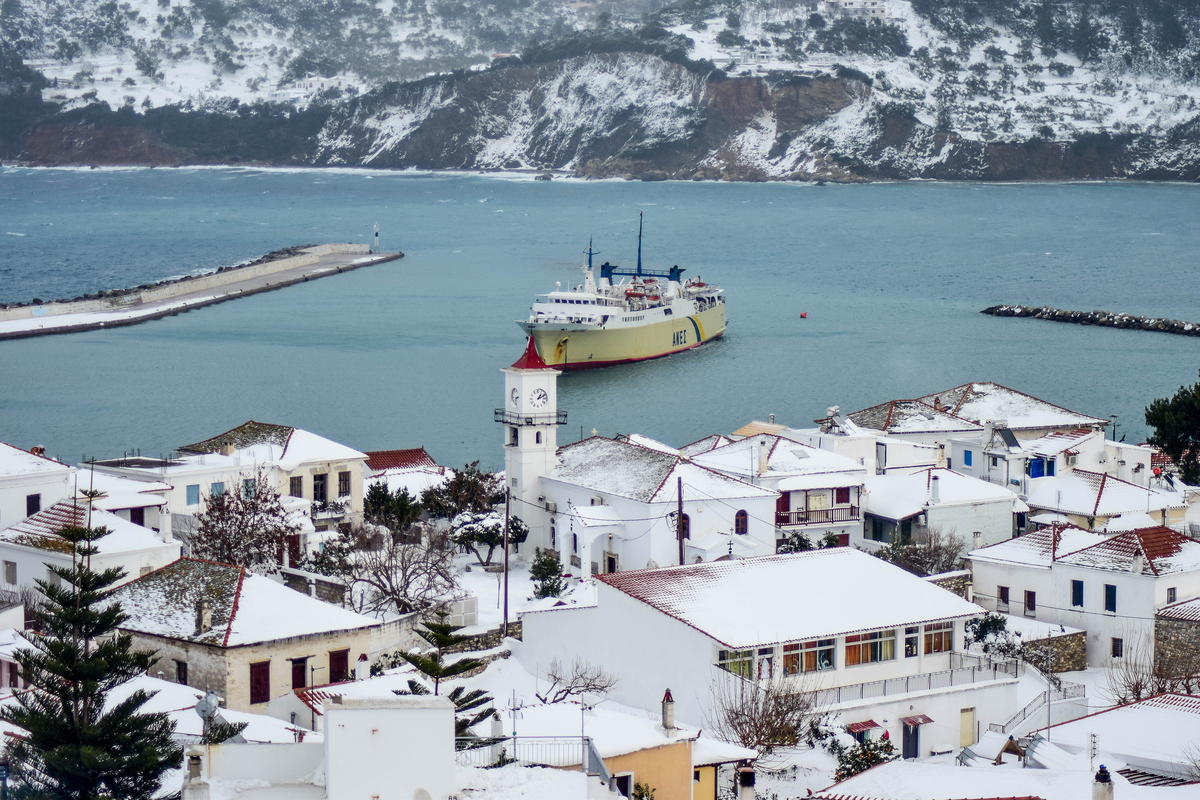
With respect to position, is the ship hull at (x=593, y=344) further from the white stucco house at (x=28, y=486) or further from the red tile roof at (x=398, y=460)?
the white stucco house at (x=28, y=486)

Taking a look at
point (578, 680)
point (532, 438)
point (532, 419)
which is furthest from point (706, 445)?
point (578, 680)

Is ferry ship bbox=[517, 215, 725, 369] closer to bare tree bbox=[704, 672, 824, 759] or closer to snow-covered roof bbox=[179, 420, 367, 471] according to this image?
snow-covered roof bbox=[179, 420, 367, 471]

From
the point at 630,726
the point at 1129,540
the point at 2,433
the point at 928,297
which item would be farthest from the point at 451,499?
the point at 928,297

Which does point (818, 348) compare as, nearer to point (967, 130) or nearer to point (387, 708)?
point (387, 708)

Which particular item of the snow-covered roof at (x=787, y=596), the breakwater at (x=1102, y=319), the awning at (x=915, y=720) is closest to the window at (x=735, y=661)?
the snow-covered roof at (x=787, y=596)

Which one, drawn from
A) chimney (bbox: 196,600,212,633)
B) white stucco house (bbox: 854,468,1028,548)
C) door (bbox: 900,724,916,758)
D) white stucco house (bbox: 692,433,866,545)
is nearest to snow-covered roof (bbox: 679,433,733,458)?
white stucco house (bbox: 692,433,866,545)

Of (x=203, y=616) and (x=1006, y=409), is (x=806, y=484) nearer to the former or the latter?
(x=1006, y=409)
